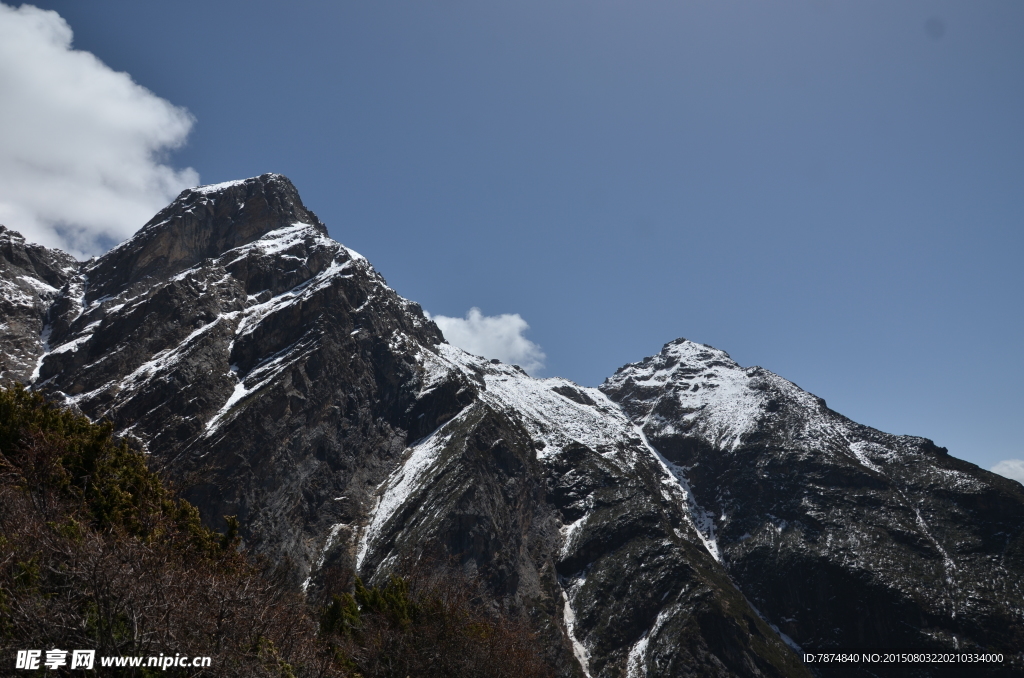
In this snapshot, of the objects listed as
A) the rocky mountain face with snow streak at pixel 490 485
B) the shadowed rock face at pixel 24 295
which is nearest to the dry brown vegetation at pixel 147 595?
the rocky mountain face with snow streak at pixel 490 485

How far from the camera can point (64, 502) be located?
93.4 ft

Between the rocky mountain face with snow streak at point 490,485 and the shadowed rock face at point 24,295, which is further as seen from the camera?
the shadowed rock face at point 24,295

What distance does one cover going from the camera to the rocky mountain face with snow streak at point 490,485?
12456cm

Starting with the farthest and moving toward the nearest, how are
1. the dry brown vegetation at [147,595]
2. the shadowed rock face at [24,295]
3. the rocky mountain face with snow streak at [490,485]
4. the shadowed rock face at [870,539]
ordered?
the shadowed rock face at [24,295] < the shadowed rock face at [870,539] < the rocky mountain face with snow streak at [490,485] < the dry brown vegetation at [147,595]

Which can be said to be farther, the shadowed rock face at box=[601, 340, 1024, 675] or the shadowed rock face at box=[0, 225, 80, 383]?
the shadowed rock face at box=[0, 225, 80, 383]

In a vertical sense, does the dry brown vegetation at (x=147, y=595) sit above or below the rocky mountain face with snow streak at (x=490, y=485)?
below

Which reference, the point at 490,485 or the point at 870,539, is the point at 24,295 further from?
the point at 870,539

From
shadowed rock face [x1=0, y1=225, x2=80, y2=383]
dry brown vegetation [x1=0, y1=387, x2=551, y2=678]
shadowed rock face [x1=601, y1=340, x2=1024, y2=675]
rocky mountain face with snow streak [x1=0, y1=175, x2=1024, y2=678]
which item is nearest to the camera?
dry brown vegetation [x1=0, y1=387, x2=551, y2=678]

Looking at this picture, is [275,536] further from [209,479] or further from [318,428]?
[318,428]

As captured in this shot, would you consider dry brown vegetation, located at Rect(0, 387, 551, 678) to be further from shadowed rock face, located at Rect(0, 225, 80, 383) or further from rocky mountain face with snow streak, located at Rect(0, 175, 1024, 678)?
shadowed rock face, located at Rect(0, 225, 80, 383)

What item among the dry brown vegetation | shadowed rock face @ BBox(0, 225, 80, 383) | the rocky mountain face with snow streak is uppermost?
shadowed rock face @ BBox(0, 225, 80, 383)

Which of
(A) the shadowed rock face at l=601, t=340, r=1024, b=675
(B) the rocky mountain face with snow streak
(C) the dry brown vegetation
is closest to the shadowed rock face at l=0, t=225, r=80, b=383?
(B) the rocky mountain face with snow streak

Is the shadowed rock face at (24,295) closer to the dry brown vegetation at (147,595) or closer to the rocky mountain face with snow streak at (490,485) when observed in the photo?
the rocky mountain face with snow streak at (490,485)

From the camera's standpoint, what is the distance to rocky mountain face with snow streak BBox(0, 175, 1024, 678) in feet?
409
